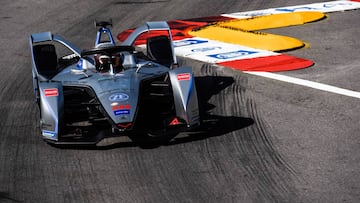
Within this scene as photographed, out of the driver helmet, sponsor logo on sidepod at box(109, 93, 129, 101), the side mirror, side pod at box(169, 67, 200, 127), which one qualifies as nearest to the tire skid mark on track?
side pod at box(169, 67, 200, 127)

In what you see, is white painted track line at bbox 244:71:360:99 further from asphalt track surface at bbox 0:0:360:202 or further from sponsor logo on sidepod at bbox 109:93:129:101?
sponsor logo on sidepod at bbox 109:93:129:101

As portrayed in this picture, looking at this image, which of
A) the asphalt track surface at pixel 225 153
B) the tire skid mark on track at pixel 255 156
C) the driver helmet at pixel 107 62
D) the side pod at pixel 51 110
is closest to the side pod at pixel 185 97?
the asphalt track surface at pixel 225 153

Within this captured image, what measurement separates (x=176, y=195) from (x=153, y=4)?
47.2 feet

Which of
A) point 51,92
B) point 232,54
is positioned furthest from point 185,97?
point 232,54

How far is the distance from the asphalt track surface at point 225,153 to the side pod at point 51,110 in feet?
1.04

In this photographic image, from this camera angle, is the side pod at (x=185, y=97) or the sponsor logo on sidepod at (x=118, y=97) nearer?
the sponsor logo on sidepod at (x=118, y=97)

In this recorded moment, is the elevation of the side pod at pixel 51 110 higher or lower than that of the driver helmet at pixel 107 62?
lower

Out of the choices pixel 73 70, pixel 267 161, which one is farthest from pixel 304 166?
pixel 73 70

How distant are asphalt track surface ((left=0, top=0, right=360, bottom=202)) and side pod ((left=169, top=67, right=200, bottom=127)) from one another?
0.32m

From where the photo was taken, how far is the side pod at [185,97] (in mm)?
11391

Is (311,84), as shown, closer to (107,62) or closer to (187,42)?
(107,62)

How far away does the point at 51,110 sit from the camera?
11117 millimetres

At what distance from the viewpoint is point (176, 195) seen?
30.7 ft

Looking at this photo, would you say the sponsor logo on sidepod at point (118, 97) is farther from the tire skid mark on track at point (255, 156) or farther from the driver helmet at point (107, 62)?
the tire skid mark on track at point (255, 156)
